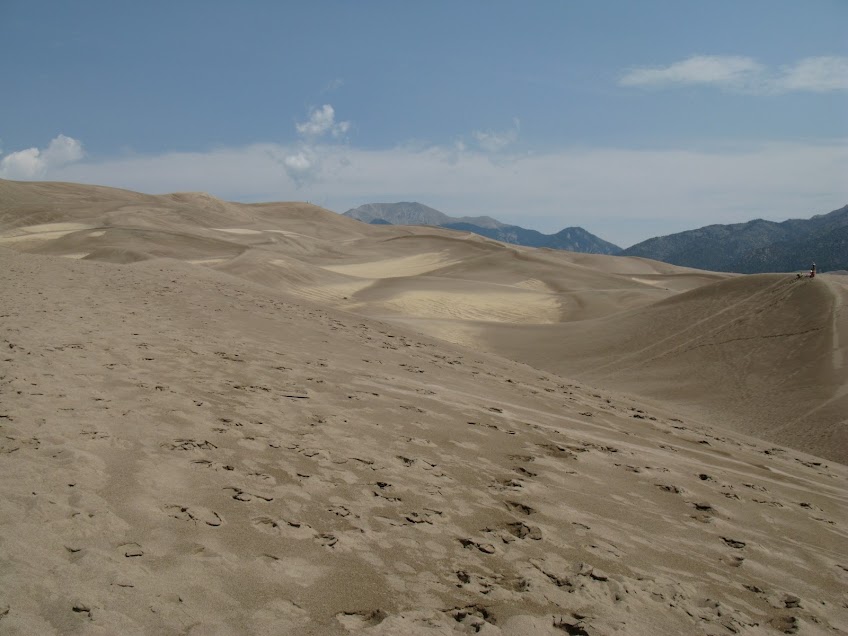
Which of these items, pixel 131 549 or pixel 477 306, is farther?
pixel 477 306

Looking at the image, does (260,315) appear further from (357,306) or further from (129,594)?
(357,306)

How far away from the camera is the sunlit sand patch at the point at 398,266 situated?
Answer: 35222 mm

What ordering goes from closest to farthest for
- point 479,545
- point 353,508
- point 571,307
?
point 479,545
point 353,508
point 571,307

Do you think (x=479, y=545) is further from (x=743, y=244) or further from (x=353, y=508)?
(x=743, y=244)

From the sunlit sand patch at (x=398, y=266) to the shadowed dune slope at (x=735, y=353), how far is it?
19.6 meters

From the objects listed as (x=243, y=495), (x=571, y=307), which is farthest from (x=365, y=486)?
(x=571, y=307)

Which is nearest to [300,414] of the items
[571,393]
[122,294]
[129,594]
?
[129,594]

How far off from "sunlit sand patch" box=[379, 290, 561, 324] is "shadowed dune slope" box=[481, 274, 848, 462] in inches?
172

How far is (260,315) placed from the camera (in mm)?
9250

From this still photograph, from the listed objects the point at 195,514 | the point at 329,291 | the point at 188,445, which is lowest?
the point at 195,514

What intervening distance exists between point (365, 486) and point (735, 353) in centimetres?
1065

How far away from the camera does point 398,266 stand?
39.3 metres

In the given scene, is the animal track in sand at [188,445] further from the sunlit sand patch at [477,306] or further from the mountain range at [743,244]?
the mountain range at [743,244]

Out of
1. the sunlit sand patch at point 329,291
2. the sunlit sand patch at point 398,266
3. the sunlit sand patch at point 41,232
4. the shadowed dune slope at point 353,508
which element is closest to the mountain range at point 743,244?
the sunlit sand patch at point 398,266
